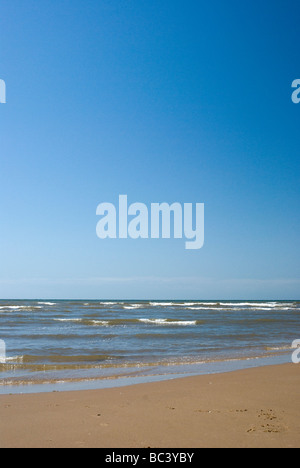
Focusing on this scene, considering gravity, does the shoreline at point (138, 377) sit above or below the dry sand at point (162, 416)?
below

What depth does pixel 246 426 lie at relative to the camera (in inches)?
210

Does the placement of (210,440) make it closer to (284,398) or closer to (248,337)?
(284,398)

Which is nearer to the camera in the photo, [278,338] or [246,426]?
[246,426]

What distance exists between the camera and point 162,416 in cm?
593

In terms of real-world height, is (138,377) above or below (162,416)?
below

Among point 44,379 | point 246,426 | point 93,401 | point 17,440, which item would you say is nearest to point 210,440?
point 246,426

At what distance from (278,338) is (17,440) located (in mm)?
16098

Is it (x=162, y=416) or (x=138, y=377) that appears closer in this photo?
(x=162, y=416)

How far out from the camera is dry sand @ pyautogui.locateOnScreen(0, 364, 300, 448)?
480 centimetres

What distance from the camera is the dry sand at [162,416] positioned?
4.80 meters

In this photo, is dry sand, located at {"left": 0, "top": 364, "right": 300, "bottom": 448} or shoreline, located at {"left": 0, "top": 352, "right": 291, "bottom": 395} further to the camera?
shoreline, located at {"left": 0, "top": 352, "right": 291, "bottom": 395}

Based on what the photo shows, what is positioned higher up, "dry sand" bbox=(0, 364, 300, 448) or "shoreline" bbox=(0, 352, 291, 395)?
"dry sand" bbox=(0, 364, 300, 448)

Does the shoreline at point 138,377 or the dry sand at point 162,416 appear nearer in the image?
the dry sand at point 162,416
